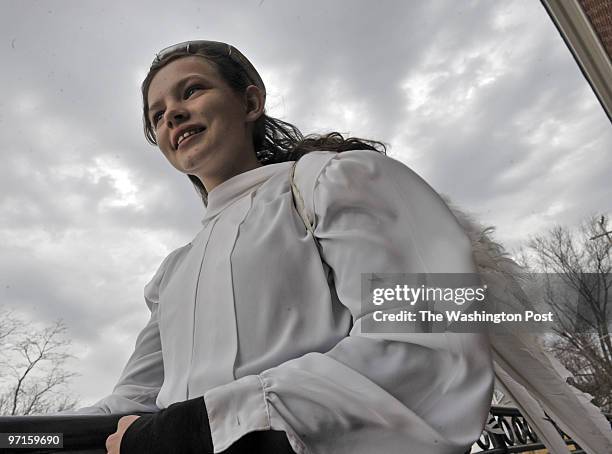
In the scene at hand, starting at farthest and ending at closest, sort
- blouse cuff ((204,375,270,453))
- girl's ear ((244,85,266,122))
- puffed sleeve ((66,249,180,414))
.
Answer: girl's ear ((244,85,266,122)) → puffed sleeve ((66,249,180,414)) → blouse cuff ((204,375,270,453))

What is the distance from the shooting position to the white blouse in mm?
400

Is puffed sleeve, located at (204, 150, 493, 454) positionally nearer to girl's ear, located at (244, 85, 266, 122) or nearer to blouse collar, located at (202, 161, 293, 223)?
blouse collar, located at (202, 161, 293, 223)

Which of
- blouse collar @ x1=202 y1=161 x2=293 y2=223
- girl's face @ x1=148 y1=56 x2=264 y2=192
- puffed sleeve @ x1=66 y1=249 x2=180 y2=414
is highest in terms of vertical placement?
girl's face @ x1=148 y1=56 x2=264 y2=192

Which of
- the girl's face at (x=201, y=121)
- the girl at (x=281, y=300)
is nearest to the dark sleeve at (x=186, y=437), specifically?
the girl at (x=281, y=300)

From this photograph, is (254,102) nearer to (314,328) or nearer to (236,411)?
(314,328)

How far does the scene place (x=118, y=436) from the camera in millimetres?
418

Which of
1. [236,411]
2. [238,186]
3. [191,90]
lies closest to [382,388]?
[236,411]

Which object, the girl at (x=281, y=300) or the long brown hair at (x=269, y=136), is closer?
the girl at (x=281, y=300)

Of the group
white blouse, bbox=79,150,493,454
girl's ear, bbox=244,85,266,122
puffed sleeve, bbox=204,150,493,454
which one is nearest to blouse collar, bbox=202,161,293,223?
white blouse, bbox=79,150,493,454

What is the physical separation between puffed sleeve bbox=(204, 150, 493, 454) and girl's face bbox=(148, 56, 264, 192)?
31 cm

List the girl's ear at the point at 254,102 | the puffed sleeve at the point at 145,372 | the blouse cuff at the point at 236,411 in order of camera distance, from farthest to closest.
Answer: the girl's ear at the point at 254,102 → the puffed sleeve at the point at 145,372 → the blouse cuff at the point at 236,411

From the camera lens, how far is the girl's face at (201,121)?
0.72m

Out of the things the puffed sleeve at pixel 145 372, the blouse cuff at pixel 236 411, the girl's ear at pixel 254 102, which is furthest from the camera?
the girl's ear at pixel 254 102

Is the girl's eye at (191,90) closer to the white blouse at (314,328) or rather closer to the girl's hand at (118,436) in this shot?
the white blouse at (314,328)
